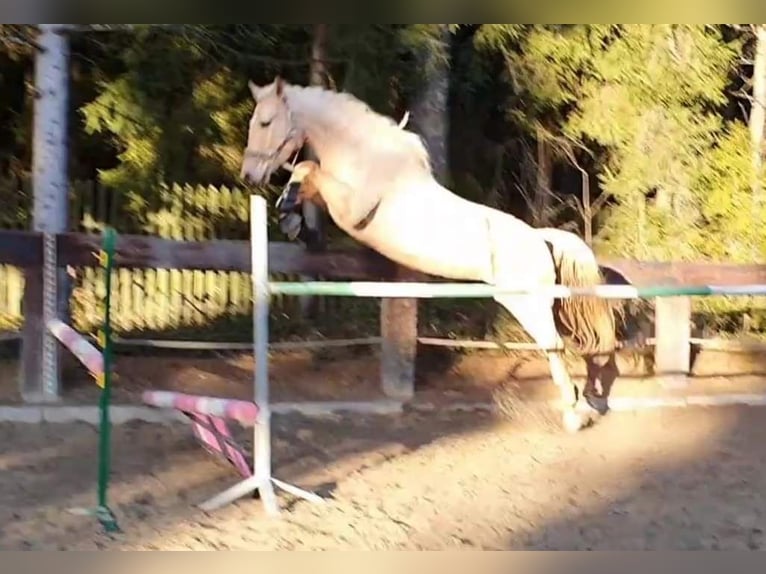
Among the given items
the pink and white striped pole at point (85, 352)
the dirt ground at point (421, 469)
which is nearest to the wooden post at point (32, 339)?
the dirt ground at point (421, 469)

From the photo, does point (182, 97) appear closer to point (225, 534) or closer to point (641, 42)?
point (641, 42)

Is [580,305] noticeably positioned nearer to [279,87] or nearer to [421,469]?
[421,469]

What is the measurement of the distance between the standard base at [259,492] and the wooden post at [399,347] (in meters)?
1.10

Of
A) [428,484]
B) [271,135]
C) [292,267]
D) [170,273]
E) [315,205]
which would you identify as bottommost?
[428,484]

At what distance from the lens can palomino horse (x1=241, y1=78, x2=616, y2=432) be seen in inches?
139

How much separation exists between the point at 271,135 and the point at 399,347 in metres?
0.95

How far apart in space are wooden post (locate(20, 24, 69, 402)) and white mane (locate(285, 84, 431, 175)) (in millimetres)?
925

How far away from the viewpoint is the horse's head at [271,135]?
3498mm

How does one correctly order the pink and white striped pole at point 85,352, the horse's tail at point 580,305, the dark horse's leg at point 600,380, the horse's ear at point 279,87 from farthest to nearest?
1. the dark horse's leg at point 600,380
2. the horse's tail at point 580,305
3. the horse's ear at point 279,87
4. the pink and white striped pole at point 85,352

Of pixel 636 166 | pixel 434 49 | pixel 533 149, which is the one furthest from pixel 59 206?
pixel 636 166

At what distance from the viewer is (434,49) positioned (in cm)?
397

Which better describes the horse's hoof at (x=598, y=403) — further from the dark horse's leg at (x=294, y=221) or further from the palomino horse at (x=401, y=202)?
the dark horse's leg at (x=294, y=221)

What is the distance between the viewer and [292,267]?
3.80 meters

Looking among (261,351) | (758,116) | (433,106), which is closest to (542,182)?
(433,106)
